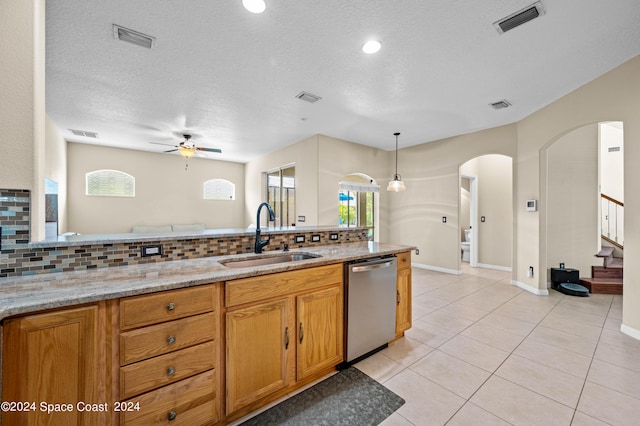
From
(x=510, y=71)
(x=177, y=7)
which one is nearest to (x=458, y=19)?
(x=510, y=71)

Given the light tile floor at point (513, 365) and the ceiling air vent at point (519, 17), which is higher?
the ceiling air vent at point (519, 17)

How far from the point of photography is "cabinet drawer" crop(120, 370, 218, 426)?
120 cm

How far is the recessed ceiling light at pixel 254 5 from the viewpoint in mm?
1833

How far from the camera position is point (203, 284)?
4.47 ft

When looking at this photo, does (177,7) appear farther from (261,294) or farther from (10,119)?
(261,294)

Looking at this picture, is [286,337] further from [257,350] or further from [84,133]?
[84,133]

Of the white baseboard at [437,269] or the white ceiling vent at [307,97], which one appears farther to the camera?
the white baseboard at [437,269]

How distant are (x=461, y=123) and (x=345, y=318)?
4066mm

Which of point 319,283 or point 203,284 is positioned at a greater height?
point 203,284

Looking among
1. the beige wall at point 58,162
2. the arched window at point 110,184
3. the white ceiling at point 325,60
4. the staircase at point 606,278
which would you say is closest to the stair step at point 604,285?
the staircase at point 606,278

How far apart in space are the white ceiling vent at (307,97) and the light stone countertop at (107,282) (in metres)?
2.46

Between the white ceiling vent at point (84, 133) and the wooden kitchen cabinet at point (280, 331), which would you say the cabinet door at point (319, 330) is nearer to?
the wooden kitchen cabinet at point (280, 331)

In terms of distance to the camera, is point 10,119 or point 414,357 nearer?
point 10,119

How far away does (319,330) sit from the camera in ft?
6.13
